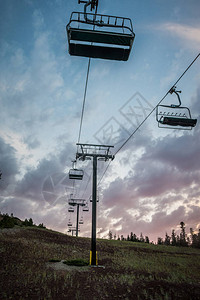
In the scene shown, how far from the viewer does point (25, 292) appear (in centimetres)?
Result: 1017

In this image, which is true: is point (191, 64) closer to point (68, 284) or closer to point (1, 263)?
point (68, 284)

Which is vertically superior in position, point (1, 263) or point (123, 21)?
point (123, 21)

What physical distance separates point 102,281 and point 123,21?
43.3 ft

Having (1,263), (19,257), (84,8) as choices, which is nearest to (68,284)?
(1,263)

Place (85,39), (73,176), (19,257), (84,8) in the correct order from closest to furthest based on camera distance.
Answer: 1. (85,39)
2. (84,8)
3. (19,257)
4. (73,176)

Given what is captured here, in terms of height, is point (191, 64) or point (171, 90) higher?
point (171, 90)

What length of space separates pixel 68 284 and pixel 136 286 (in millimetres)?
3684

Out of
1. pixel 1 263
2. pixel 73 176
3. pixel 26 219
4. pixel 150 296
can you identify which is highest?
pixel 73 176

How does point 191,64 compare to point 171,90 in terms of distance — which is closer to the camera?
point 191,64

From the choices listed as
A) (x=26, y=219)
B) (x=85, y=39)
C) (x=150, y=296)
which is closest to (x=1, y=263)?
(x=150, y=296)

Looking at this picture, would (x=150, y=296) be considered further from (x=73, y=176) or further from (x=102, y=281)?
(x=73, y=176)

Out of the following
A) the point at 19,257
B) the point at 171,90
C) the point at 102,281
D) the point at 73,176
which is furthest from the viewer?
the point at 73,176

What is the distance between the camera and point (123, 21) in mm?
6773

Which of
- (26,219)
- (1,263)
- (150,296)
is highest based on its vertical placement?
(26,219)
